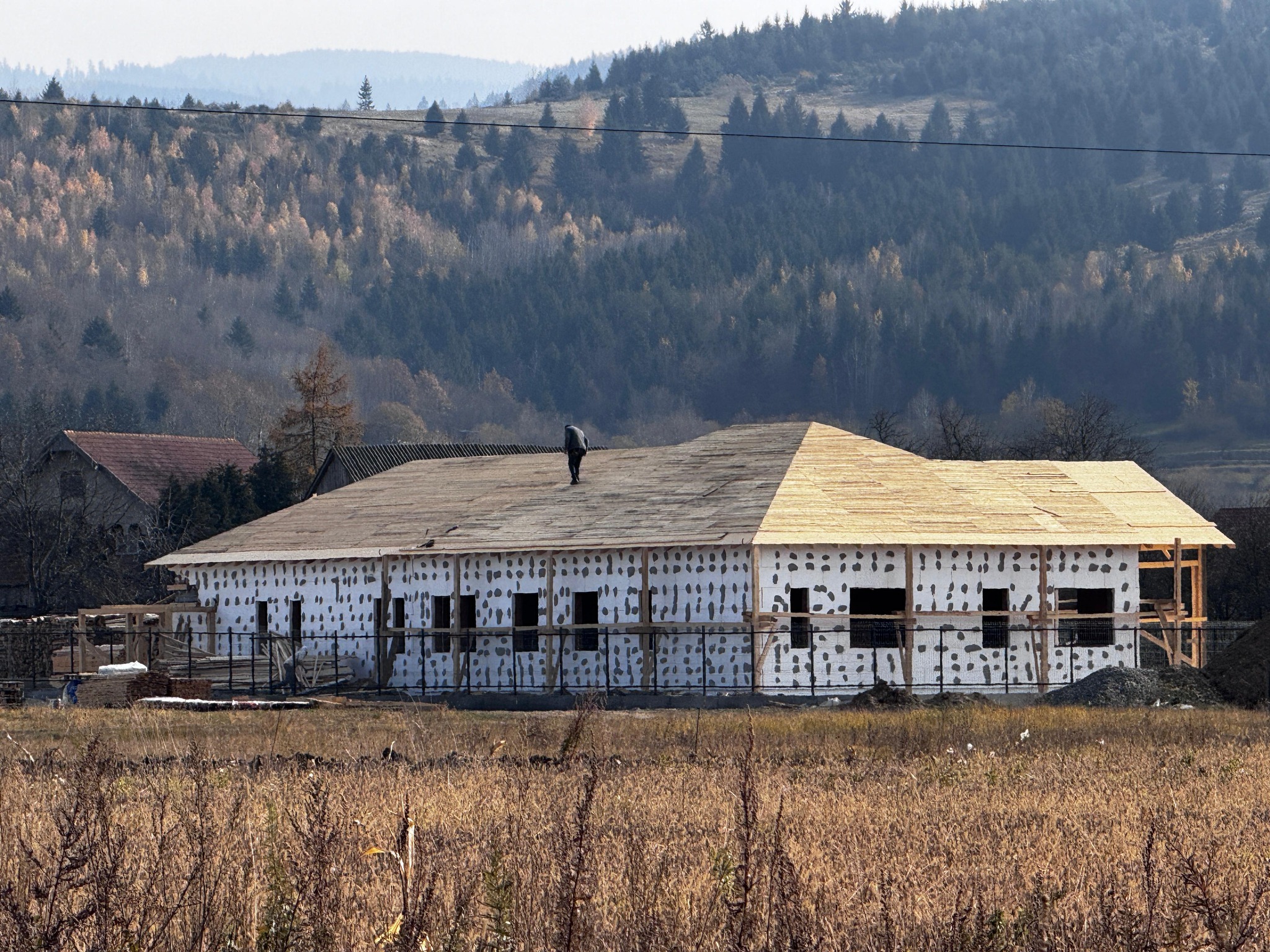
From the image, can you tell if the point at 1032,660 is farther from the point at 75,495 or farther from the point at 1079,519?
the point at 75,495

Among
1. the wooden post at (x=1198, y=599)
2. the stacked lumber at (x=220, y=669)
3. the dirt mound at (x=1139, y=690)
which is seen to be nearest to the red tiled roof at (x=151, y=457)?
the stacked lumber at (x=220, y=669)

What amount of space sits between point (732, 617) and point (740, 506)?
290 centimetres

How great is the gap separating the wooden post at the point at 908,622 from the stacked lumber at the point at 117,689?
1479 cm

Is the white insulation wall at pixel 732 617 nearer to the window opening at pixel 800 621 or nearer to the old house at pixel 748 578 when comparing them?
the old house at pixel 748 578

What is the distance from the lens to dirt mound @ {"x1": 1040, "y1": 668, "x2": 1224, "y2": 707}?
3475 cm

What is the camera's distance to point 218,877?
35.4 ft

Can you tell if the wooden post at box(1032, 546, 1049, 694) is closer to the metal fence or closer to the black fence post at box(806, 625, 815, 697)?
the metal fence

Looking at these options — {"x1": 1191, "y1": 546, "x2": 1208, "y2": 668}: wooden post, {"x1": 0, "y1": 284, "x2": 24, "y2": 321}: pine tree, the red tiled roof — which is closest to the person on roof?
{"x1": 1191, "y1": 546, "x2": 1208, "y2": 668}: wooden post

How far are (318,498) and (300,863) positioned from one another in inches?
1634

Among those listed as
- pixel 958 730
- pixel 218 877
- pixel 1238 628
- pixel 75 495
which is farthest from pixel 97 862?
pixel 75 495

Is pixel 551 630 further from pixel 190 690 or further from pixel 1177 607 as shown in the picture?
pixel 1177 607

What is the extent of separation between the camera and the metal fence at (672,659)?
39.0m

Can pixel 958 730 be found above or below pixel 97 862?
below

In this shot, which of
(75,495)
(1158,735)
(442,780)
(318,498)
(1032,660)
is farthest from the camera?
(75,495)
